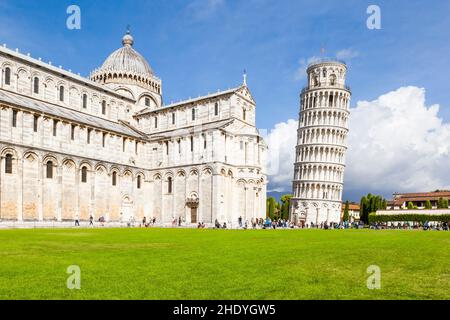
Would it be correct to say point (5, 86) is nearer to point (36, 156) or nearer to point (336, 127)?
point (36, 156)

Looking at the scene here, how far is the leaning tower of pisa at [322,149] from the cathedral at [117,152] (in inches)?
1033

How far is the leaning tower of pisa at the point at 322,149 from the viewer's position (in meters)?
78.5

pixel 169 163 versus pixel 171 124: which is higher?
pixel 171 124

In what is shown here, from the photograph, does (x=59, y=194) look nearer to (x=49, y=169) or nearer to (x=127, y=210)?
(x=49, y=169)

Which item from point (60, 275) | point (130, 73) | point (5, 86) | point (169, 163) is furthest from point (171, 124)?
point (60, 275)

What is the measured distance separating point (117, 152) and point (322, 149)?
44.5 meters

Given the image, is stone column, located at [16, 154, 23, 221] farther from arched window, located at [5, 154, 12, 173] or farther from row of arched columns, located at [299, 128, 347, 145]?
row of arched columns, located at [299, 128, 347, 145]

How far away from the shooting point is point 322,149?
79562mm

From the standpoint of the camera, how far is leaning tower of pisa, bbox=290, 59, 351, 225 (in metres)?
78.5

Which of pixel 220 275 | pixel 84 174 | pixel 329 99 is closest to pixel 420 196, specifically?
pixel 329 99

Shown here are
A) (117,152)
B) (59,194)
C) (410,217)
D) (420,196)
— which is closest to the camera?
→ (59,194)

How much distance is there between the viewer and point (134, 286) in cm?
803

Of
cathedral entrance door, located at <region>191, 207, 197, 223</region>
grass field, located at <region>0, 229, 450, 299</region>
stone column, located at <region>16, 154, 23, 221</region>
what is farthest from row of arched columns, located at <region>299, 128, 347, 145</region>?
grass field, located at <region>0, 229, 450, 299</region>
